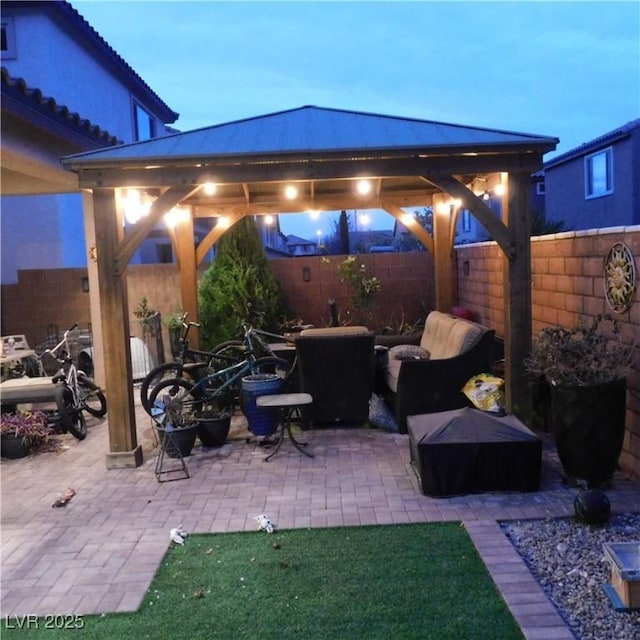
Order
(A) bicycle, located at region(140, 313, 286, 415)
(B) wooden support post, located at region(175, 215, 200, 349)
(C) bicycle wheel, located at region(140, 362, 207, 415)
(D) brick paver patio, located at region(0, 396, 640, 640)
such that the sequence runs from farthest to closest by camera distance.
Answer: (B) wooden support post, located at region(175, 215, 200, 349), (C) bicycle wheel, located at region(140, 362, 207, 415), (A) bicycle, located at region(140, 313, 286, 415), (D) brick paver patio, located at region(0, 396, 640, 640)

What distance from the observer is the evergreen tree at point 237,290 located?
923 cm

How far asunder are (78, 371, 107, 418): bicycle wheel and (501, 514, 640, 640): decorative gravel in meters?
4.63

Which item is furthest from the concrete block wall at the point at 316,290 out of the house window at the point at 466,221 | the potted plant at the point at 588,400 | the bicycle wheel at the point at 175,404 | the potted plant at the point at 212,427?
the house window at the point at 466,221

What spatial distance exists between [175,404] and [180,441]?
317mm

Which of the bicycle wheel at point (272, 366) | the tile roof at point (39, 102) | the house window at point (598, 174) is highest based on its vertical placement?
the house window at point (598, 174)

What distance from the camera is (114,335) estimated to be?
5398mm

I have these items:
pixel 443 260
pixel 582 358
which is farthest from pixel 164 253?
pixel 582 358

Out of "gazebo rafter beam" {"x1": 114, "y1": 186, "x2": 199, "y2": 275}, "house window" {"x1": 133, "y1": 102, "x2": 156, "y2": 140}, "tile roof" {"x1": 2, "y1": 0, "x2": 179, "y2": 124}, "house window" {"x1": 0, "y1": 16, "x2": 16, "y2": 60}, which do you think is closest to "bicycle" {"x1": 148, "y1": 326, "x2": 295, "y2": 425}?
"gazebo rafter beam" {"x1": 114, "y1": 186, "x2": 199, "y2": 275}

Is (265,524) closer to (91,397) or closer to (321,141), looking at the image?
(321,141)

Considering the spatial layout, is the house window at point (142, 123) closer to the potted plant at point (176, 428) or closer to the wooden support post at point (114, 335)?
the wooden support post at point (114, 335)

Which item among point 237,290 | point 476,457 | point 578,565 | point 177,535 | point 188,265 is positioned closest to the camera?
point 578,565

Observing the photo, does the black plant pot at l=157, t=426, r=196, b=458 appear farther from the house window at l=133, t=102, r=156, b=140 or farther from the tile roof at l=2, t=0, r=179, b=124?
the house window at l=133, t=102, r=156, b=140

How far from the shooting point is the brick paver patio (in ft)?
11.1

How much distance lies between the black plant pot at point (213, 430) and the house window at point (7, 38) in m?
8.12
